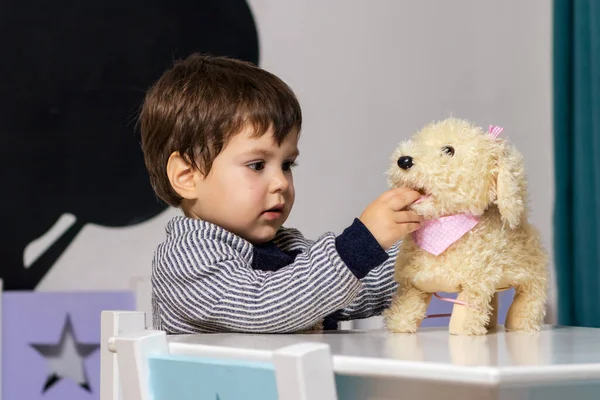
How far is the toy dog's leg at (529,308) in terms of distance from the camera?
850mm

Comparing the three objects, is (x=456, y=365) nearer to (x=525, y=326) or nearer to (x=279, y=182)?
(x=525, y=326)

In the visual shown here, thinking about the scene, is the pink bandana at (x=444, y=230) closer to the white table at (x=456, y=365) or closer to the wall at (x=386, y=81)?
the white table at (x=456, y=365)

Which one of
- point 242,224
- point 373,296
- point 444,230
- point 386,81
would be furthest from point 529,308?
point 386,81

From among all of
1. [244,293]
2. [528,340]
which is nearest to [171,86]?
[244,293]

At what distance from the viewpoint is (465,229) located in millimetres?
813

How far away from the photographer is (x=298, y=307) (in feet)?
2.70

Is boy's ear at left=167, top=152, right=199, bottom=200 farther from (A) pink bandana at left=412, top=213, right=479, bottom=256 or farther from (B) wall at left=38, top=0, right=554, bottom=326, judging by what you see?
(B) wall at left=38, top=0, right=554, bottom=326

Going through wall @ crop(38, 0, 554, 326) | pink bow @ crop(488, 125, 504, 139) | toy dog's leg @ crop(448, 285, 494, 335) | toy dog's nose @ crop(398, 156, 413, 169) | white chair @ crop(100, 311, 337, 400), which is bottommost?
white chair @ crop(100, 311, 337, 400)

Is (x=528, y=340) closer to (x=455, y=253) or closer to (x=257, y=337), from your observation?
(x=455, y=253)

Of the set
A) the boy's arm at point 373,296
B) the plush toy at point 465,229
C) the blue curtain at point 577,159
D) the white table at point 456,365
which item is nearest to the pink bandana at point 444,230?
the plush toy at point 465,229

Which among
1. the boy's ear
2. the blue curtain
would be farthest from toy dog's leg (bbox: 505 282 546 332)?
the blue curtain

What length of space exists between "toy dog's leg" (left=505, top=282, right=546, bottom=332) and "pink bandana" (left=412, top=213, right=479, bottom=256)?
0.33 ft

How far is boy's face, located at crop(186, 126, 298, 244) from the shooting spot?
37.7 inches

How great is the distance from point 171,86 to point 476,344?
1.74ft
